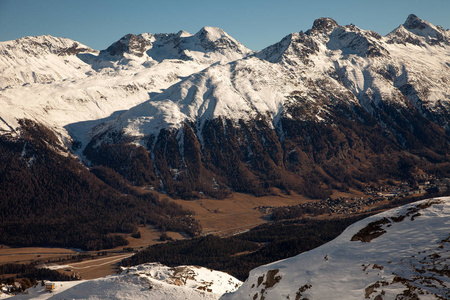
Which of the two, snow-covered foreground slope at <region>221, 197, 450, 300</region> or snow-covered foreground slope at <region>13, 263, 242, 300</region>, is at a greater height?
snow-covered foreground slope at <region>221, 197, 450, 300</region>

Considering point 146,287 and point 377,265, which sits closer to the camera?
point 377,265

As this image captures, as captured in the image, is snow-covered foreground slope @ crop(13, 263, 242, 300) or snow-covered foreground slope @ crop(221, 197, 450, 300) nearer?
snow-covered foreground slope @ crop(221, 197, 450, 300)

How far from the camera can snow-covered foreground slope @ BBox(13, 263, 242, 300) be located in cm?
11331

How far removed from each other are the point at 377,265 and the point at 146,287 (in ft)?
257

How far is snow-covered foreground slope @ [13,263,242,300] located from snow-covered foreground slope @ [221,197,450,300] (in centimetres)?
4669

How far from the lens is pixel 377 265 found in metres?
56.6

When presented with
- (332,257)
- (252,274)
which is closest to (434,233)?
(332,257)

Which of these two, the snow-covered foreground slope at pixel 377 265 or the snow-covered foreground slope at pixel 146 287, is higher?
the snow-covered foreground slope at pixel 377 265

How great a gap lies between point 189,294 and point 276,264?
54.0 m

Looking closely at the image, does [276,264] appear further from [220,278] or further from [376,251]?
[220,278]

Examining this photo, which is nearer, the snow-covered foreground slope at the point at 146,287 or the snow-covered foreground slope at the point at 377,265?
the snow-covered foreground slope at the point at 377,265

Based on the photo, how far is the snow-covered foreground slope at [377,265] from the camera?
51.3m

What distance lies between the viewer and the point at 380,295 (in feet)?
167

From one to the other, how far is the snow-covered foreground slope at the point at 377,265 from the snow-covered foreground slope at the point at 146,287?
46689 mm
